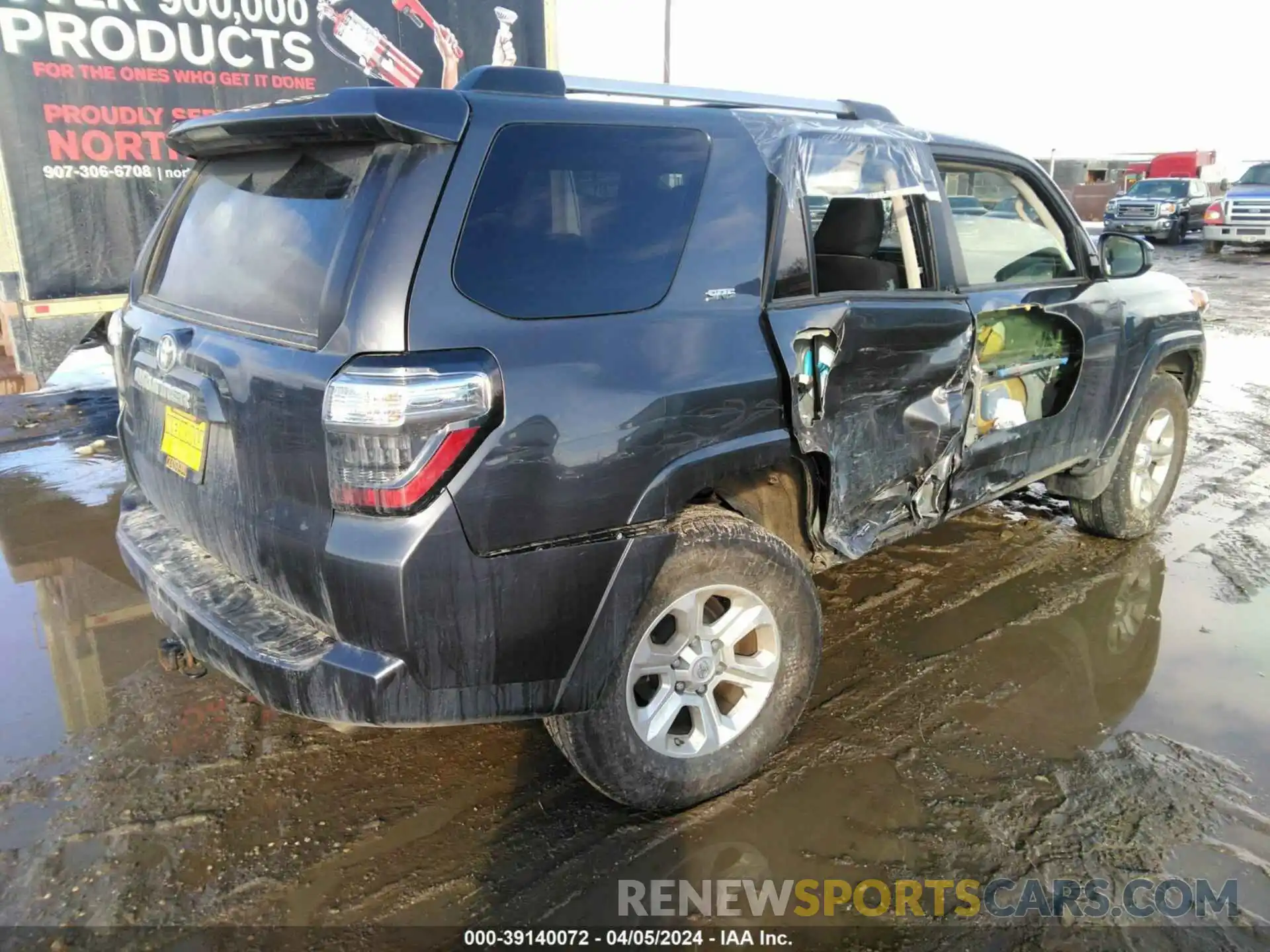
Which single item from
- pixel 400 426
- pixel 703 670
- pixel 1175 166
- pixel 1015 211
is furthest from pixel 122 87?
pixel 1175 166

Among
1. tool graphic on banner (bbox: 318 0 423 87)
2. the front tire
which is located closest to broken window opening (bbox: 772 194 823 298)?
the front tire

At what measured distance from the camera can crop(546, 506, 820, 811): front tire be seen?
8.06 feet

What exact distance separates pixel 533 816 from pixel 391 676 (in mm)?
825

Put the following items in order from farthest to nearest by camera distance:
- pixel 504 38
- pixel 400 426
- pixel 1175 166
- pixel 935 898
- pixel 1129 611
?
pixel 1175 166 → pixel 504 38 → pixel 1129 611 → pixel 935 898 → pixel 400 426

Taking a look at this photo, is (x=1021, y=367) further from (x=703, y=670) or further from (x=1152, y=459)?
(x=703, y=670)

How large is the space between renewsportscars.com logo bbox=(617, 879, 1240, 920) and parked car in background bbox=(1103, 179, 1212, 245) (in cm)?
2630

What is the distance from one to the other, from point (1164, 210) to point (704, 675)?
27842mm

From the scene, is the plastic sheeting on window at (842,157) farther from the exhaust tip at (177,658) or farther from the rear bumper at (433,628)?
the exhaust tip at (177,658)

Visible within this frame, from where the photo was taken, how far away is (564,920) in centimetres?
231

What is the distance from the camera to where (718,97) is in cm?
291

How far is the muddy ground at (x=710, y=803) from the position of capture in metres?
2.40

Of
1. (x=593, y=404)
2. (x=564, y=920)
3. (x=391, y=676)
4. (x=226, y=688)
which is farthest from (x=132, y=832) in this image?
(x=593, y=404)

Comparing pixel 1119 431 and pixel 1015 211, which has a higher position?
pixel 1015 211

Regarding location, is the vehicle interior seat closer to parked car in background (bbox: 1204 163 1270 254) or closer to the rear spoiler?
the rear spoiler
